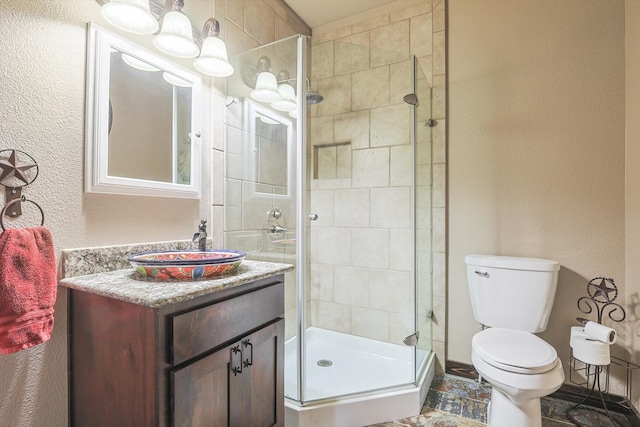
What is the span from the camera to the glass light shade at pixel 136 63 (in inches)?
48.6

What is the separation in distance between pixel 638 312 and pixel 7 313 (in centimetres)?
259

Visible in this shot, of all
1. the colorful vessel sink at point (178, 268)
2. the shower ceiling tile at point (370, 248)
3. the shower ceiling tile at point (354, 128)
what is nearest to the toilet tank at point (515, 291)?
the shower ceiling tile at point (370, 248)

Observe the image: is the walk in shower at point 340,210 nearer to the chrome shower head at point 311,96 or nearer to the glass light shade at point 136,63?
the chrome shower head at point 311,96

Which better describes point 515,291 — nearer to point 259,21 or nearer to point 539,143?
point 539,143

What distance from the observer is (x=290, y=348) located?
159 cm

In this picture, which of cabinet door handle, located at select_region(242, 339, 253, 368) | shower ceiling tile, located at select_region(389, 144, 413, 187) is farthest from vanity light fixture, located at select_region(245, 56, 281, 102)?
cabinet door handle, located at select_region(242, 339, 253, 368)

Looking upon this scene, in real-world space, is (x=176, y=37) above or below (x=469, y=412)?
above

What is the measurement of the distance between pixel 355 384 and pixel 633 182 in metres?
1.80

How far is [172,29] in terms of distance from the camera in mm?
1263

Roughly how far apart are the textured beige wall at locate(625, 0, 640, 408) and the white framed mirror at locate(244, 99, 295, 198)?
179cm

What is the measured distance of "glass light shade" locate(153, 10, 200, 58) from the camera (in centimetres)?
126

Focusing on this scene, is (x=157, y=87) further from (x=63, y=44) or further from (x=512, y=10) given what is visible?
(x=512, y=10)

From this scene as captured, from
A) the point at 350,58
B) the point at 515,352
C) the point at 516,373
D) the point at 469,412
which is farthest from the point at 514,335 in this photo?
the point at 350,58

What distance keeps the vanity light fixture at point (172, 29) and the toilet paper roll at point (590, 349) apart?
86.5 inches
